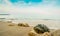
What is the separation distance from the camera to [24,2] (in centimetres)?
346

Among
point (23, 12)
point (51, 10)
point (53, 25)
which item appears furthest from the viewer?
point (23, 12)

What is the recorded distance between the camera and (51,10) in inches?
126

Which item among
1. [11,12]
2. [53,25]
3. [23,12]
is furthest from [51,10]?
[11,12]

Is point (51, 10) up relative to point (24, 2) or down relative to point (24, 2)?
down

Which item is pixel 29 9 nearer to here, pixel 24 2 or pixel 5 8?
pixel 24 2

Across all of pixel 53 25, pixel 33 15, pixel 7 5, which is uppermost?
pixel 7 5

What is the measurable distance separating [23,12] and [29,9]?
177 millimetres

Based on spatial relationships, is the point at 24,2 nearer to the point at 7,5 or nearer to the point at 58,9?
the point at 7,5

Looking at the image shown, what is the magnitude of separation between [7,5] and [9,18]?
1.21 ft

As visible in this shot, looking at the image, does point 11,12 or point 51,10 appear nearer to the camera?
point 51,10

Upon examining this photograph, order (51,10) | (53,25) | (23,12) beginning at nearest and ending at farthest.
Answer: (53,25)
(51,10)
(23,12)

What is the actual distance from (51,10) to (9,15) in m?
1.12

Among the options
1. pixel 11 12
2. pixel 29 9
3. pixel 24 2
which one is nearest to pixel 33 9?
pixel 29 9

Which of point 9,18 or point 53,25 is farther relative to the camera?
point 9,18
